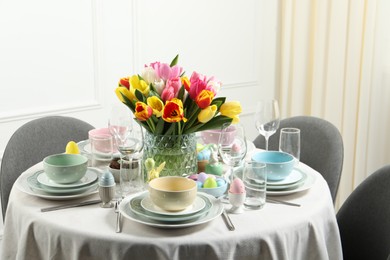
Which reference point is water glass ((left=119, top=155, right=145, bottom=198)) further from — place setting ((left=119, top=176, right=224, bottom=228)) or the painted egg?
the painted egg

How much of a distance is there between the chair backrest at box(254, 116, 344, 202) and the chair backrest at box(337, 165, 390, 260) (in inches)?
13.6

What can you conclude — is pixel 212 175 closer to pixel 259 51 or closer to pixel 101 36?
pixel 101 36

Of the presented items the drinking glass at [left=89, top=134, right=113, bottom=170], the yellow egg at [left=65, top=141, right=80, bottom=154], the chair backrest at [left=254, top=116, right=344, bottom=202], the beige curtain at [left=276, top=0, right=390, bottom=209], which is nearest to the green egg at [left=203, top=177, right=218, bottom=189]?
the drinking glass at [left=89, top=134, right=113, bottom=170]

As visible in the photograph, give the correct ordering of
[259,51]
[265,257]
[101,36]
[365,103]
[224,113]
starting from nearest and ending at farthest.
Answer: [265,257] → [224,113] → [101,36] → [365,103] → [259,51]

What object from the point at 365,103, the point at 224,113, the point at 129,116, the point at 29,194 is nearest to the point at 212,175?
the point at 224,113

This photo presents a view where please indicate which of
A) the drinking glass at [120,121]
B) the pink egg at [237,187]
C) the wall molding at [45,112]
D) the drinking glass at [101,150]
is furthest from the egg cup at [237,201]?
the wall molding at [45,112]

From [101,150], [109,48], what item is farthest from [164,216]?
[109,48]

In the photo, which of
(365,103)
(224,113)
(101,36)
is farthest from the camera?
(365,103)

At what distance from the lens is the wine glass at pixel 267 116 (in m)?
2.29

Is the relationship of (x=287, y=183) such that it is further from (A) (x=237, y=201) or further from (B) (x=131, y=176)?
(B) (x=131, y=176)

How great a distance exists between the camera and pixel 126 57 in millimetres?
3490

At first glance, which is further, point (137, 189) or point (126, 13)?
point (126, 13)

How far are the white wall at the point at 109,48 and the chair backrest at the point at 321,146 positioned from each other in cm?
104

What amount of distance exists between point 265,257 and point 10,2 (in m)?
1.89
